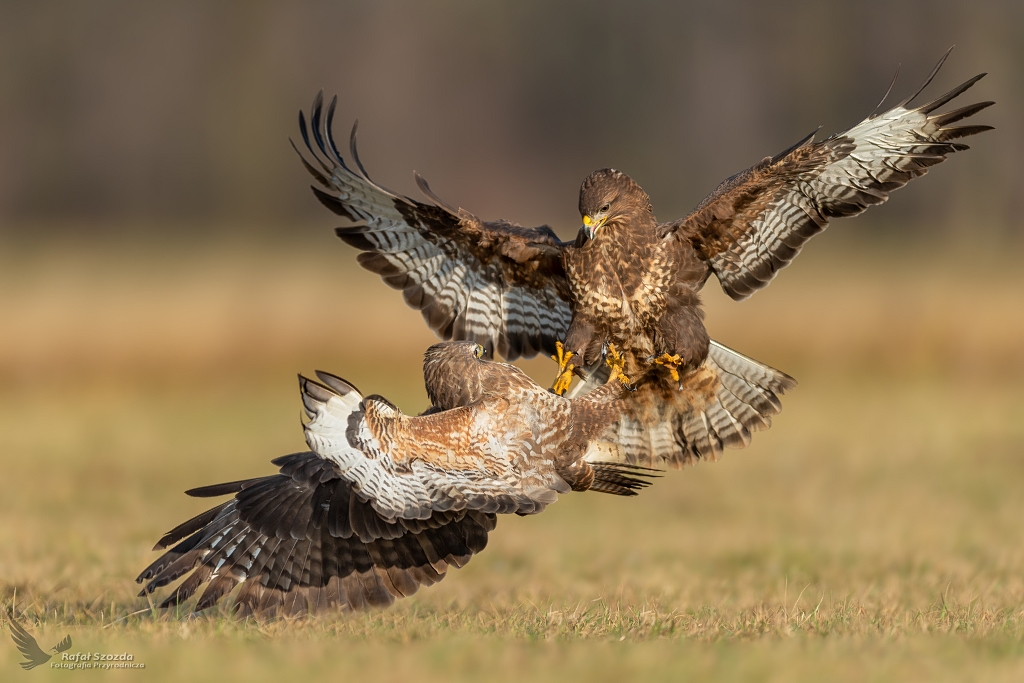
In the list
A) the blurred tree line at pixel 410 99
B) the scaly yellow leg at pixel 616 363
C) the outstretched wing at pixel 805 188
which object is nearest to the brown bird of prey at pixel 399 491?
the scaly yellow leg at pixel 616 363

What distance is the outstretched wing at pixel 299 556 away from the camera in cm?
561

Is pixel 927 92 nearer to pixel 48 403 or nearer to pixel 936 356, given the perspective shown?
pixel 936 356

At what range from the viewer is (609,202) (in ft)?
20.6

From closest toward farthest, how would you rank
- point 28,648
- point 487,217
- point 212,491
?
1. point 28,648
2. point 212,491
3. point 487,217

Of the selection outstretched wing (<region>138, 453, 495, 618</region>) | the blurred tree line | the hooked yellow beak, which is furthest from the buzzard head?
the blurred tree line

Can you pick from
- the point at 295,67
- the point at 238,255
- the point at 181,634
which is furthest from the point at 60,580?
the point at 295,67

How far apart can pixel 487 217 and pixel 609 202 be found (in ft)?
82.4

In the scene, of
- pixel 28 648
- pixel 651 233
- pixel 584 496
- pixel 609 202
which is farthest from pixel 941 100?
pixel 584 496

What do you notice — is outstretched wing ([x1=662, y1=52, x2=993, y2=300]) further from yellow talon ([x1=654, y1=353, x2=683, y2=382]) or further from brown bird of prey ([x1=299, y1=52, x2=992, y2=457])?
yellow talon ([x1=654, y1=353, x2=683, y2=382])

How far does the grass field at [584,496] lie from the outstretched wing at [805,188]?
1.78m

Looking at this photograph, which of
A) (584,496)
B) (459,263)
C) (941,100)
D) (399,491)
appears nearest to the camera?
(399,491)

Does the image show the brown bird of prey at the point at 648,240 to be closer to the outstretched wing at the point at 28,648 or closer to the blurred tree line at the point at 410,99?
the outstretched wing at the point at 28,648

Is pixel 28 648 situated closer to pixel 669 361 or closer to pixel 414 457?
pixel 414 457

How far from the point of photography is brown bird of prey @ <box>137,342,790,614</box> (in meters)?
5.08
